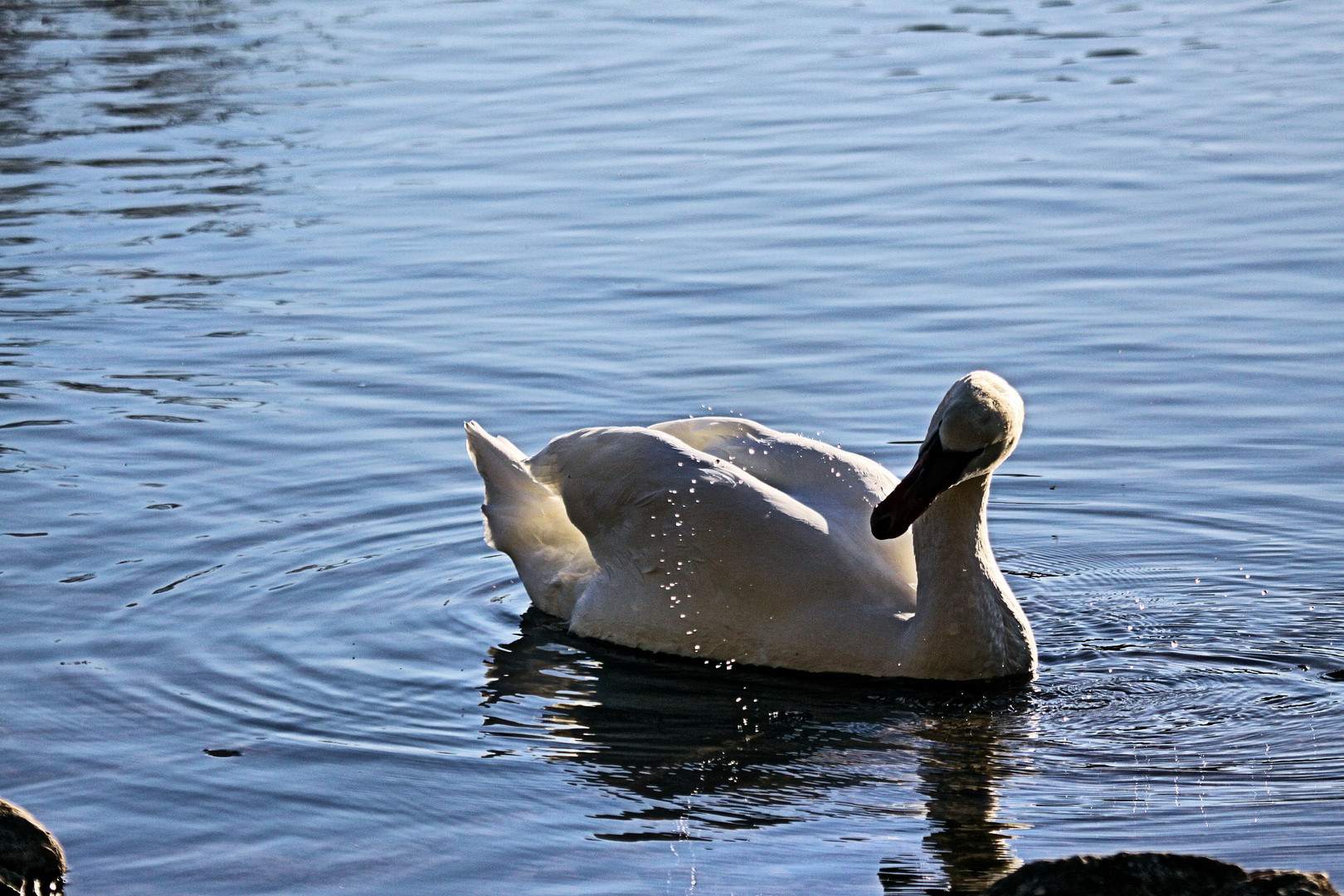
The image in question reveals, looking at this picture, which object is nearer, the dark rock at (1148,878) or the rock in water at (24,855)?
the dark rock at (1148,878)

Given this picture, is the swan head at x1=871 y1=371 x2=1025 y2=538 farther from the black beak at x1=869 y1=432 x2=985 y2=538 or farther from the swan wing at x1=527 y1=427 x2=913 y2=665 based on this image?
the swan wing at x1=527 y1=427 x2=913 y2=665

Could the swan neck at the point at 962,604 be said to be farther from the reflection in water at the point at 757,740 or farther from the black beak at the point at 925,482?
the black beak at the point at 925,482

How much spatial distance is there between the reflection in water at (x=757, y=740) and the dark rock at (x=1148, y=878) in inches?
26.2

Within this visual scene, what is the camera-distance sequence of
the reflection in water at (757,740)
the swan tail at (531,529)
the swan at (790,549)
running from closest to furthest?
1. the reflection in water at (757,740)
2. the swan at (790,549)
3. the swan tail at (531,529)

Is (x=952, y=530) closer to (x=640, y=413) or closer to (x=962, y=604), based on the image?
(x=962, y=604)

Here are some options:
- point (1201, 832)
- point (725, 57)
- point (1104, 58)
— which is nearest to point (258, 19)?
point (725, 57)

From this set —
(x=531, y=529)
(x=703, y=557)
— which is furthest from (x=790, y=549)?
(x=531, y=529)

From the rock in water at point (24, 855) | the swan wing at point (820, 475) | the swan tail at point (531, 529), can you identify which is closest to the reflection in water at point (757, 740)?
the swan tail at point (531, 529)

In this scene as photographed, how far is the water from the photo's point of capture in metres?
6.38

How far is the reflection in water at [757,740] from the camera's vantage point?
621 cm

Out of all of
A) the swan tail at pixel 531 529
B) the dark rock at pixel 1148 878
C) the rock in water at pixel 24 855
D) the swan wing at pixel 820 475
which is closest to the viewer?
the dark rock at pixel 1148 878

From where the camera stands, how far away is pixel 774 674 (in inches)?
303

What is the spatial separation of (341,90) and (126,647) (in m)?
12.4

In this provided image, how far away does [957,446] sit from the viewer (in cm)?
722
